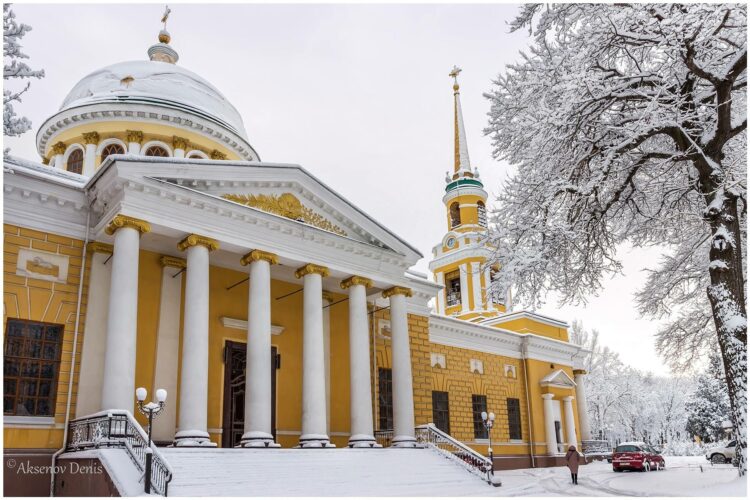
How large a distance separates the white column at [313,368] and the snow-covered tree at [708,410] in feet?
124

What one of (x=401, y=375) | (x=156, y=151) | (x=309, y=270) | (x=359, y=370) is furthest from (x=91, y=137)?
(x=401, y=375)

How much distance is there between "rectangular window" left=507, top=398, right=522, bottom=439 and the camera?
2691 centimetres

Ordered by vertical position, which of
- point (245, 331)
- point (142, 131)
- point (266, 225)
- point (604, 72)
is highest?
point (142, 131)

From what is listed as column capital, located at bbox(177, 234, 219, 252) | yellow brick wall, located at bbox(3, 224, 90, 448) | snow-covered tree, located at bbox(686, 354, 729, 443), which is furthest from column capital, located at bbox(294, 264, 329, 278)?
snow-covered tree, located at bbox(686, 354, 729, 443)

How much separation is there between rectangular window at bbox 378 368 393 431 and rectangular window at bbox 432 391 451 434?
3.33m

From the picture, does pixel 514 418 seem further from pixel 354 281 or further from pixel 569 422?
pixel 354 281

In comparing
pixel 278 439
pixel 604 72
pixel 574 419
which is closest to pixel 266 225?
pixel 278 439

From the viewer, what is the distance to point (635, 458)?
2231cm

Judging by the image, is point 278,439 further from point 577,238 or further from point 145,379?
point 577,238

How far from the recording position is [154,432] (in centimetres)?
1505

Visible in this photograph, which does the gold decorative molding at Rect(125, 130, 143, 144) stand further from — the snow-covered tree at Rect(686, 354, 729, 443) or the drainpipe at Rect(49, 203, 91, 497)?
the snow-covered tree at Rect(686, 354, 729, 443)

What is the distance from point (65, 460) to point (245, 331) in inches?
239

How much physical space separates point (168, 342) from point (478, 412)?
14.3 meters

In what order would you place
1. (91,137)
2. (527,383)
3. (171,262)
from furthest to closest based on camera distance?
(527,383) < (91,137) < (171,262)
